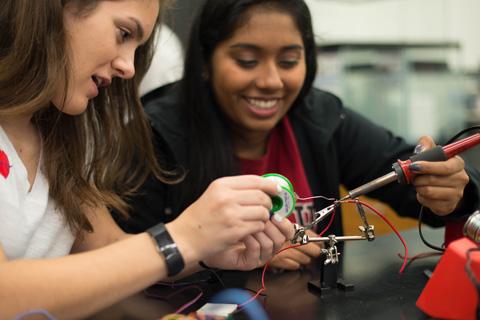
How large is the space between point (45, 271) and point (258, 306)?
0.30 meters

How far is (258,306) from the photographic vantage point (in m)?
0.81

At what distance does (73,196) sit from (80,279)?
31 cm

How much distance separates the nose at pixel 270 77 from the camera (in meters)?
1.29

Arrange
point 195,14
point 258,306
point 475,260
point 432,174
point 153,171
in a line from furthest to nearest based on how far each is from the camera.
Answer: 1. point 195,14
2. point 153,171
3. point 432,174
4. point 258,306
5. point 475,260

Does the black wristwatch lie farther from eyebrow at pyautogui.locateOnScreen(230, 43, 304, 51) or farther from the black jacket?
eyebrow at pyautogui.locateOnScreen(230, 43, 304, 51)

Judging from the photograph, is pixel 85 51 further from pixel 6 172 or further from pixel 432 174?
pixel 432 174

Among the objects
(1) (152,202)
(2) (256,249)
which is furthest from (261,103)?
(2) (256,249)

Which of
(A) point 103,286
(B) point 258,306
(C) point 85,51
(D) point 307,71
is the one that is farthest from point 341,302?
(D) point 307,71

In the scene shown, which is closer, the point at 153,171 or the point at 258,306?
the point at 258,306

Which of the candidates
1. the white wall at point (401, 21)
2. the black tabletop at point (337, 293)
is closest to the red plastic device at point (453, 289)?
the black tabletop at point (337, 293)

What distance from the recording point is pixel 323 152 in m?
1.49

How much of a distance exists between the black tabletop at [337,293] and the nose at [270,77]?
0.43 meters

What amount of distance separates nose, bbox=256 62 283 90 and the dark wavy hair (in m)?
0.11

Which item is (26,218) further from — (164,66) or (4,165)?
(164,66)
